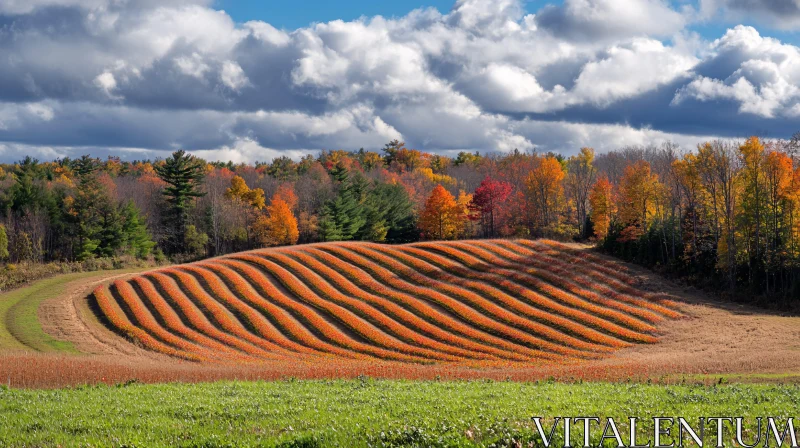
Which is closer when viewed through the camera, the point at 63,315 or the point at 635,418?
the point at 635,418

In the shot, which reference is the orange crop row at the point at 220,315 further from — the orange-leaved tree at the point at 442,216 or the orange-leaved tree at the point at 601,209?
the orange-leaved tree at the point at 601,209

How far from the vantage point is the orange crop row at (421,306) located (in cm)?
4484

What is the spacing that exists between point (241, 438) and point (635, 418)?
909cm

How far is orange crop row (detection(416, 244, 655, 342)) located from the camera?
1957 inches

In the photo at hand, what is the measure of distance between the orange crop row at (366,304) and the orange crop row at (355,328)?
0.74 m

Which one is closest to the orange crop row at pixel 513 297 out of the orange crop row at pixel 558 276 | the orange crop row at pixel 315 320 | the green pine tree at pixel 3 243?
the orange crop row at pixel 558 276

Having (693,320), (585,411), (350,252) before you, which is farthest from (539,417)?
(350,252)

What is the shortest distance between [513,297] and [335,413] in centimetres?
4335

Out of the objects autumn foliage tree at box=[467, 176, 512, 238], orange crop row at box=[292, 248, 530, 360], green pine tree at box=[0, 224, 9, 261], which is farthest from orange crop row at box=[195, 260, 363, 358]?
autumn foliage tree at box=[467, 176, 512, 238]

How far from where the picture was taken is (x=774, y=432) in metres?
12.8

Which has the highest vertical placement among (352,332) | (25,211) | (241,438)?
(25,211)

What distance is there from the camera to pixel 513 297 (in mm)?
56562

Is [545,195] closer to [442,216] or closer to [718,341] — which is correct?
[442,216]

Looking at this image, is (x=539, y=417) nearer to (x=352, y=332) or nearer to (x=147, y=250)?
(x=352, y=332)
